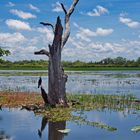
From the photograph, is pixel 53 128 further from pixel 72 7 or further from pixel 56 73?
pixel 72 7

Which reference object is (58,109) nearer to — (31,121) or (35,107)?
(35,107)

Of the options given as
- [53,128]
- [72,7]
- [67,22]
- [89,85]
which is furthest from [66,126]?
[89,85]

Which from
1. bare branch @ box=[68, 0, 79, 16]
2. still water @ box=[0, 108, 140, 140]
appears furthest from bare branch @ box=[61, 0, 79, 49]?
still water @ box=[0, 108, 140, 140]

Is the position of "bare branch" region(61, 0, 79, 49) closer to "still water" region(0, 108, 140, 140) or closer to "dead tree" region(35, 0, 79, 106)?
"dead tree" region(35, 0, 79, 106)

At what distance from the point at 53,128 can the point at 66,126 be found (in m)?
0.69

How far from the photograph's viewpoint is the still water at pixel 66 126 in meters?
17.1

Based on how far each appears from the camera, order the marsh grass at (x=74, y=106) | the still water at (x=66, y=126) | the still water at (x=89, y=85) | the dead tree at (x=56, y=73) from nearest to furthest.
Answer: the still water at (x=66, y=126) → the marsh grass at (x=74, y=106) → the dead tree at (x=56, y=73) → the still water at (x=89, y=85)

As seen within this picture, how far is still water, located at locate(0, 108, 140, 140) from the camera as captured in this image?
1714 centimetres

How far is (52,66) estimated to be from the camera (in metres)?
25.7

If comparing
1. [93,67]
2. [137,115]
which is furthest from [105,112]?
[93,67]

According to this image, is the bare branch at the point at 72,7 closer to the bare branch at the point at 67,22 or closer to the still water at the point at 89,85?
the bare branch at the point at 67,22

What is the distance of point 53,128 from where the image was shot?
63.1ft

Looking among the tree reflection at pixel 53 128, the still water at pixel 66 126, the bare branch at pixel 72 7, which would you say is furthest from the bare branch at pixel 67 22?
the tree reflection at pixel 53 128

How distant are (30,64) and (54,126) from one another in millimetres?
142949
